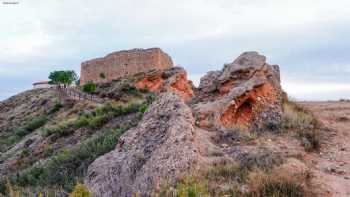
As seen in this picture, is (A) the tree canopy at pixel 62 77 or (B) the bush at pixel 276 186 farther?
(A) the tree canopy at pixel 62 77

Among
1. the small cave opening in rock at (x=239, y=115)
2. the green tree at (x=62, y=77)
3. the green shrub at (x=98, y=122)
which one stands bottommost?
the green shrub at (x=98, y=122)

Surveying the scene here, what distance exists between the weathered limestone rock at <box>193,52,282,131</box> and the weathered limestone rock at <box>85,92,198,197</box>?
0.83 meters

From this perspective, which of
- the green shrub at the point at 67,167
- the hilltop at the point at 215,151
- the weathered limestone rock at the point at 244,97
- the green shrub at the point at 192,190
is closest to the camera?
the green shrub at the point at 192,190

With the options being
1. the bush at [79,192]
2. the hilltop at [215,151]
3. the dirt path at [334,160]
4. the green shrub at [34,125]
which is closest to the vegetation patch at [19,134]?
the green shrub at [34,125]

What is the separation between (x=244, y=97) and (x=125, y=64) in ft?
102

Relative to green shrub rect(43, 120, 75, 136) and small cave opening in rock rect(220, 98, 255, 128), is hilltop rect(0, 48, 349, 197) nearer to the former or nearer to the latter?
small cave opening in rock rect(220, 98, 255, 128)

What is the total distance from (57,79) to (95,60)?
11370mm

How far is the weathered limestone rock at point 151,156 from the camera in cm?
567

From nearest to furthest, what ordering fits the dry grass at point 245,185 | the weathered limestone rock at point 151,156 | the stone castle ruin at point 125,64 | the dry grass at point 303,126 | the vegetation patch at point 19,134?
the dry grass at point 245,185
the weathered limestone rock at point 151,156
the dry grass at point 303,126
the vegetation patch at point 19,134
the stone castle ruin at point 125,64

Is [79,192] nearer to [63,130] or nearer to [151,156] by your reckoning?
[151,156]

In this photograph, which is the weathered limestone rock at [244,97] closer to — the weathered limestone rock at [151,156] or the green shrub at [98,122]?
the weathered limestone rock at [151,156]

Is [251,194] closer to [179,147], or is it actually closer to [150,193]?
[150,193]

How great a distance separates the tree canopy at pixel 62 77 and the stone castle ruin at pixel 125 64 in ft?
28.8

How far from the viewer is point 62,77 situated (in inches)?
1918
